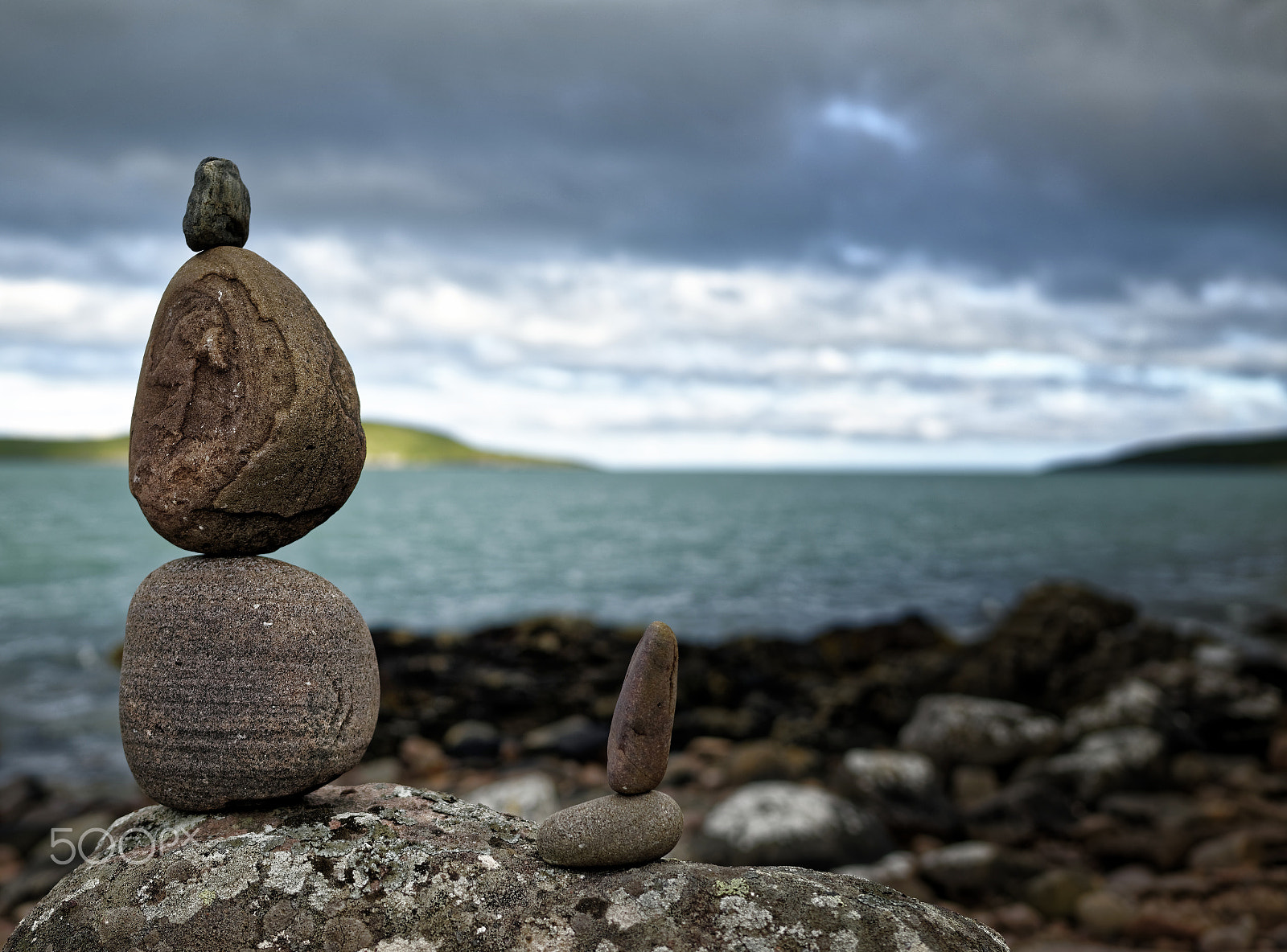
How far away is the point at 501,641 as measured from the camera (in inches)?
783

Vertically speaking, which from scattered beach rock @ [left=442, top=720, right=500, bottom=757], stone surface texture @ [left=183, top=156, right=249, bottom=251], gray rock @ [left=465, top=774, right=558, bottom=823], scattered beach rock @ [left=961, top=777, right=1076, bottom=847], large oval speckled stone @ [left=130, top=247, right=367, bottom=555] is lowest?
scattered beach rock @ [left=442, top=720, right=500, bottom=757]

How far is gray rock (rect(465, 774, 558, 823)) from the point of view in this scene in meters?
8.91

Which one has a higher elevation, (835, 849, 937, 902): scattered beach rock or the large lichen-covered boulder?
the large lichen-covered boulder

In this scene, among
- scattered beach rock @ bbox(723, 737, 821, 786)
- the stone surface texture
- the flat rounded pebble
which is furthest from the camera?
scattered beach rock @ bbox(723, 737, 821, 786)

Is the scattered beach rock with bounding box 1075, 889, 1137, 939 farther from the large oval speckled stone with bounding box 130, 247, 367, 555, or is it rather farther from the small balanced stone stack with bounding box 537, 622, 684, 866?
the large oval speckled stone with bounding box 130, 247, 367, 555

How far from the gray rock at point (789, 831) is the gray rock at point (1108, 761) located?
3350mm

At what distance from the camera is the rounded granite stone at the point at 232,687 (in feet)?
14.9

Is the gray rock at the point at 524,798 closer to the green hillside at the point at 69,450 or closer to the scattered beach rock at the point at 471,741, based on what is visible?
the scattered beach rock at the point at 471,741

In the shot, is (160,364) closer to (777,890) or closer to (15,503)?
(777,890)

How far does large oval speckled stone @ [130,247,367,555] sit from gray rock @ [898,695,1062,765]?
9.58 meters

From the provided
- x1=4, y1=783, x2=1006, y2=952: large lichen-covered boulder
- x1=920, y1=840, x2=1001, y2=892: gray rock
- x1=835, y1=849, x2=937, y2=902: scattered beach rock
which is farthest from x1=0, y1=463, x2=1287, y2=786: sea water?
x1=920, y1=840, x2=1001, y2=892: gray rock

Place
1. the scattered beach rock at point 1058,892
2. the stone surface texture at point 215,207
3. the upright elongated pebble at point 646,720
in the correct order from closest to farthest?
the upright elongated pebble at point 646,720 → the stone surface texture at point 215,207 → the scattered beach rock at point 1058,892

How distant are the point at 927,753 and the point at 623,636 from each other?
8896mm

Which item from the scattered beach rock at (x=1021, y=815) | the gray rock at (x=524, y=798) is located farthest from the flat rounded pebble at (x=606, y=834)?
the scattered beach rock at (x=1021, y=815)
